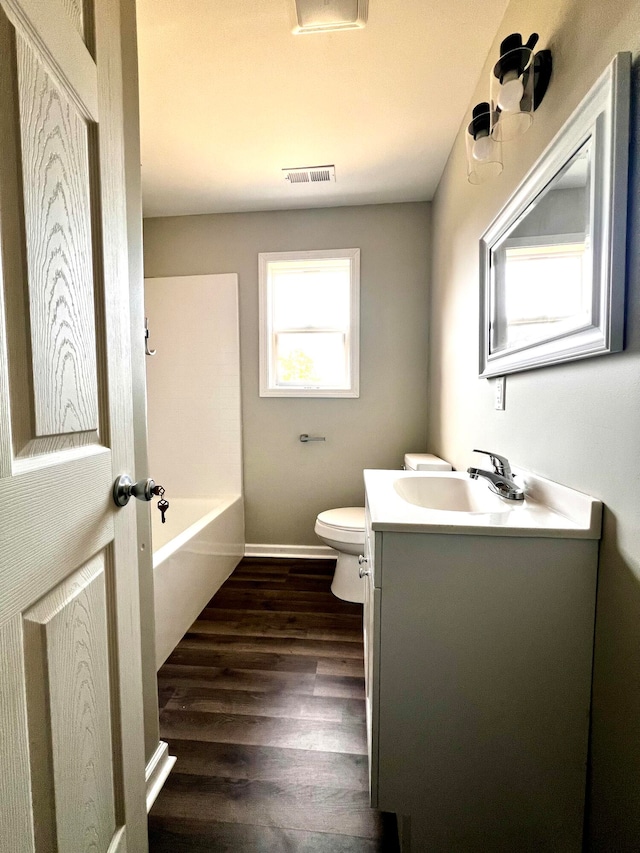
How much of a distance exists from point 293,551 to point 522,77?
2759 millimetres

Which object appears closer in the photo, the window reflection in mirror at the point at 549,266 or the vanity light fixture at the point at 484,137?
the window reflection in mirror at the point at 549,266

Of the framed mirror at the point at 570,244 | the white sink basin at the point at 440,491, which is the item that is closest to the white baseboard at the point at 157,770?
the white sink basin at the point at 440,491

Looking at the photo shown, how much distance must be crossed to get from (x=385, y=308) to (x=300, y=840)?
104 inches

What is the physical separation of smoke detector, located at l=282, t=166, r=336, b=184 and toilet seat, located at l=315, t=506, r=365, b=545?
6.71 ft

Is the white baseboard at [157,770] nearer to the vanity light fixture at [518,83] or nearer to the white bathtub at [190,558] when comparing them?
the white bathtub at [190,558]

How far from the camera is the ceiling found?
1.40 m

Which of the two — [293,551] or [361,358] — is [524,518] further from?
[293,551]

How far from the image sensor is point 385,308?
277 cm

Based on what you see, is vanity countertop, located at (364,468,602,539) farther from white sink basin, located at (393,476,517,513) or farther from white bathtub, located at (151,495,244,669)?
white bathtub, located at (151,495,244,669)

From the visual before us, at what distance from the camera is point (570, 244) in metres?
0.95

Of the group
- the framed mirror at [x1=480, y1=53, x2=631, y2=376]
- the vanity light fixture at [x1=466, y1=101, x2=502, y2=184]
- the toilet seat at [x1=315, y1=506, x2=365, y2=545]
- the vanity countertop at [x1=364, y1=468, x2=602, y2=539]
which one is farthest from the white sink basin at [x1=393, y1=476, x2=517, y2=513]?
the vanity light fixture at [x1=466, y1=101, x2=502, y2=184]

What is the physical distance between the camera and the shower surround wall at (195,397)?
9.39 ft

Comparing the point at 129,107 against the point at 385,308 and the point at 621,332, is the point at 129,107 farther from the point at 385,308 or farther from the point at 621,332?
the point at 385,308

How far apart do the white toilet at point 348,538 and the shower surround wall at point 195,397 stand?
2.60 ft
